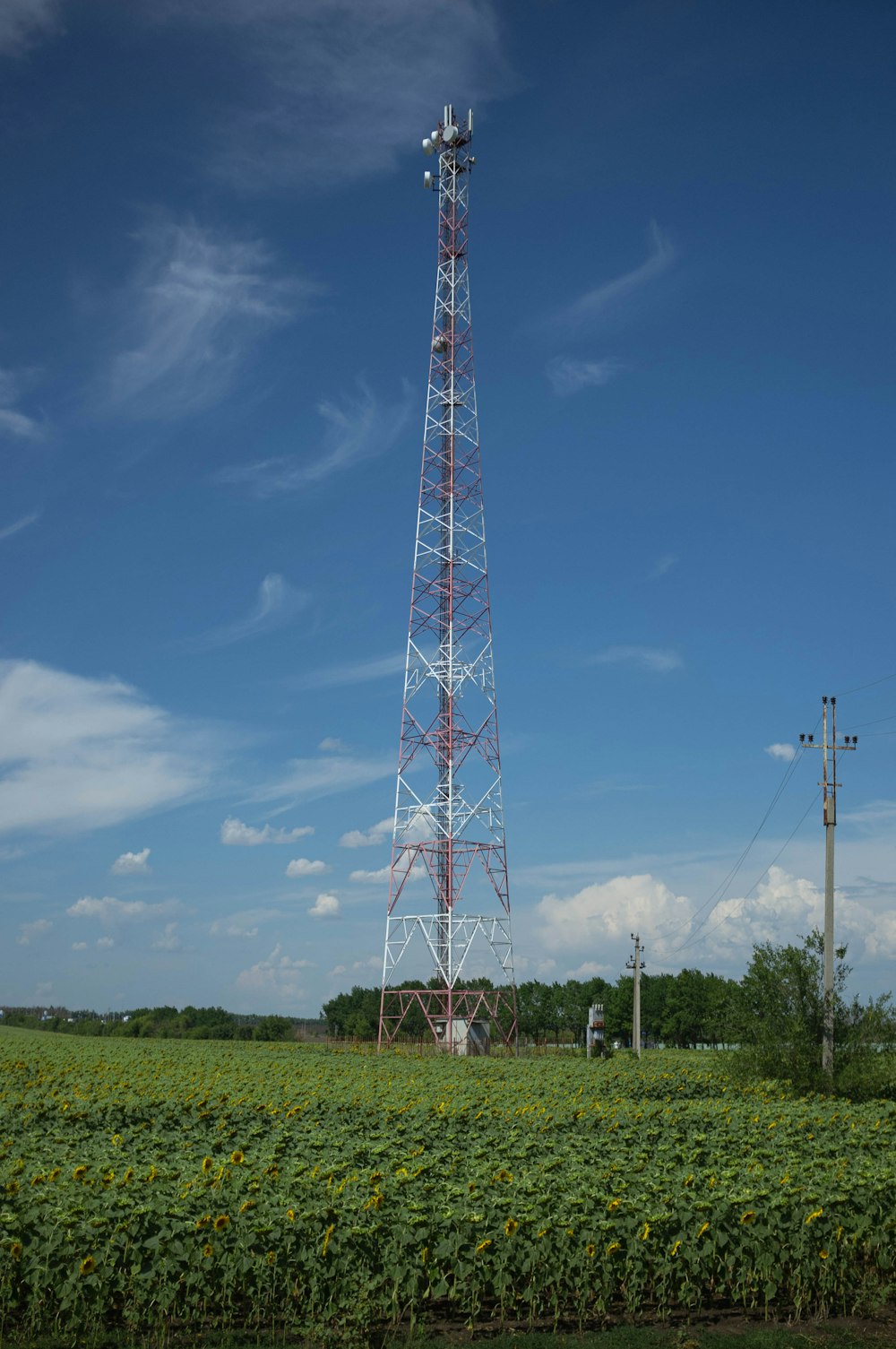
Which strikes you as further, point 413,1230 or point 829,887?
point 829,887

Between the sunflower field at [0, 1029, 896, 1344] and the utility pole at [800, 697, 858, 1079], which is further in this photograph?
the utility pole at [800, 697, 858, 1079]

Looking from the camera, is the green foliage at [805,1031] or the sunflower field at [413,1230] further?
the green foliage at [805,1031]

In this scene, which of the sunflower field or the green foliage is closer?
the sunflower field

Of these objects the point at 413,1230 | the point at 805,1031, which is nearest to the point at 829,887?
the point at 805,1031

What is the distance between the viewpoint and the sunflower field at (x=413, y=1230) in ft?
36.3

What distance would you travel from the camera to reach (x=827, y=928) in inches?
1307

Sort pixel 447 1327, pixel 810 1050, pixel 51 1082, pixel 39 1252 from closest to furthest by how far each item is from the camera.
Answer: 1. pixel 39 1252
2. pixel 447 1327
3. pixel 51 1082
4. pixel 810 1050

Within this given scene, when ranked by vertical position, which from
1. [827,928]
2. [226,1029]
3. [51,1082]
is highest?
[827,928]

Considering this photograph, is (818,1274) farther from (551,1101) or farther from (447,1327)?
(551,1101)

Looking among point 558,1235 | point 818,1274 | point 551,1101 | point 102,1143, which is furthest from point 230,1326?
point 551,1101

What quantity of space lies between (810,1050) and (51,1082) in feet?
67.4

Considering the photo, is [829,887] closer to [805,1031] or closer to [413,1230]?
[805,1031]

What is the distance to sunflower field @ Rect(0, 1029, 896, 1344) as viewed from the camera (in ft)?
36.3

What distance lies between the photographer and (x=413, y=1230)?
11.7 meters
